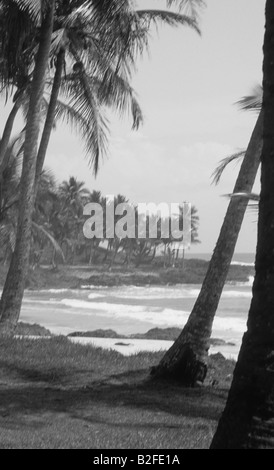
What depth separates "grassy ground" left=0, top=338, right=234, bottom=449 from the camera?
23.5 feet

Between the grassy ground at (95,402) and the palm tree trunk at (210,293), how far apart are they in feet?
1.20

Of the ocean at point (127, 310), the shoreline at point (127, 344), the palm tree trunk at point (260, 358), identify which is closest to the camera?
the palm tree trunk at point (260, 358)

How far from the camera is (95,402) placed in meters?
9.28

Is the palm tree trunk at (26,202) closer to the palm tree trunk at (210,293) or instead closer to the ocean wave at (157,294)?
the palm tree trunk at (210,293)

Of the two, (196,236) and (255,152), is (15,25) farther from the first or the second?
(196,236)

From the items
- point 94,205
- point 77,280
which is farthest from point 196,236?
point 77,280

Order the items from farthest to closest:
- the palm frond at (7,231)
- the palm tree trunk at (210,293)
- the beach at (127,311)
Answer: the beach at (127,311) < the palm frond at (7,231) < the palm tree trunk at (210,293)

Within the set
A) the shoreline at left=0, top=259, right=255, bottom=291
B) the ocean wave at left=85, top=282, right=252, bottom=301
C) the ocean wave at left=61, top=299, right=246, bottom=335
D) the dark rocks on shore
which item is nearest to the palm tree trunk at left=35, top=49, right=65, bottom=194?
the dark rocks on shore

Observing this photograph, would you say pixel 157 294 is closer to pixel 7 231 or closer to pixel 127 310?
pixel 127 310

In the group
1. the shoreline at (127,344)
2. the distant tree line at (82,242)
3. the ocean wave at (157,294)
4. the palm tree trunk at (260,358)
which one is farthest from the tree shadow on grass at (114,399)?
the ocean wave at (157,294)

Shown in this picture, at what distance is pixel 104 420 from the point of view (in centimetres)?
824

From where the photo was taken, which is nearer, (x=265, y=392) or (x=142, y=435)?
(x=265, y=392)

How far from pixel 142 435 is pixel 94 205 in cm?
7974

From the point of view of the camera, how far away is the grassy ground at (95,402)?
282 inches
